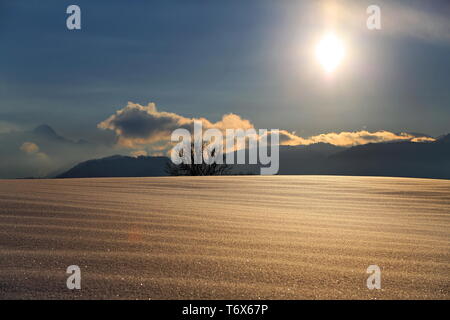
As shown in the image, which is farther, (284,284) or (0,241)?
(0,241)

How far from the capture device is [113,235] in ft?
8.43

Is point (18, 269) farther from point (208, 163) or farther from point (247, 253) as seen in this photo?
point (208, 163)

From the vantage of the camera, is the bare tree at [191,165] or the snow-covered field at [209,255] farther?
the bare tree at [191,165]

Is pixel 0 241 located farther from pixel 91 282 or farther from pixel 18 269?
pixel 91 282

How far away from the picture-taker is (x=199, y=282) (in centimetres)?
169

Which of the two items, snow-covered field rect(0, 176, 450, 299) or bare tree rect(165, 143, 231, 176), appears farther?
bare tree rect(165, 143, 231, 176)

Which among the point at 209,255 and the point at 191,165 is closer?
the point at 209,255
